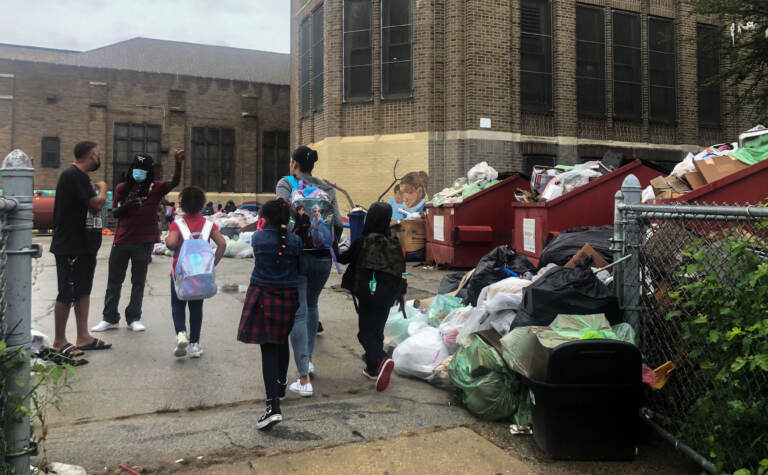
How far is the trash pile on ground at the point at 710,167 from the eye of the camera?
223 inches

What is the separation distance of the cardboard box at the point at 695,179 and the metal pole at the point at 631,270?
2.52m

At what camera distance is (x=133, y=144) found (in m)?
31.1

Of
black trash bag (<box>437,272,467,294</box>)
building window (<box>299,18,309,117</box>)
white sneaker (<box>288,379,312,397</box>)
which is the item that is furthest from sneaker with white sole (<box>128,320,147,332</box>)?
building window (<box>299,18,309,117</box>)

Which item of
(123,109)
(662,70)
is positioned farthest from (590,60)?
(123,109)

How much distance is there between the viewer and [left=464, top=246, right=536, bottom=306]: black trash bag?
5.52 meters

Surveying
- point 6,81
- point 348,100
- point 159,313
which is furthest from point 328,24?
point 6,81

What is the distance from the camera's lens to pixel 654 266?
12.0ft

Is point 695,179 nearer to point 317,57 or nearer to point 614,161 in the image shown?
point 614,161

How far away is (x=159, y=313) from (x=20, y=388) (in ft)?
15.9

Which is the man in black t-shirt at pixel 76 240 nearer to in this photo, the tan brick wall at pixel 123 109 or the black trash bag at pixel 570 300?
the black trash bag at pixel 570 300

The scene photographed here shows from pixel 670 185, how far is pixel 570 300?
3.09 m

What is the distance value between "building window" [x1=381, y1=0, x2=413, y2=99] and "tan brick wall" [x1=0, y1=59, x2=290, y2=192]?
16985mm

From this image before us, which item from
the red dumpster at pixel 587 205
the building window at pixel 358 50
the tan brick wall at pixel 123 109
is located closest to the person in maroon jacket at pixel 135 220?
the red dumpster at pixel 587 205

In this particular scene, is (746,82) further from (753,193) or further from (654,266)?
(654,266)
